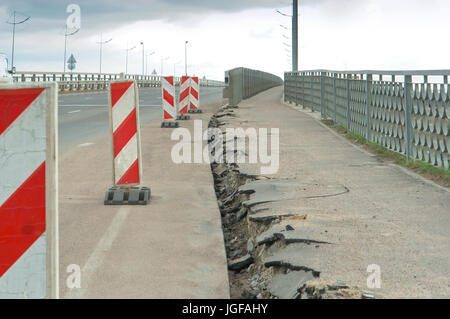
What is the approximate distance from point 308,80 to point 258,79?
22.3 metres

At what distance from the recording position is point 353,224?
6.22 m

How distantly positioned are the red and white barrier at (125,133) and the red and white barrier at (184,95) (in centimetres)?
1434

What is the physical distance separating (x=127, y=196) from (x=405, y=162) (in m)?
4.86

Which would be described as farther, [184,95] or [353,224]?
[184,95]

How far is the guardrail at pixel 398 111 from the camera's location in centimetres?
912

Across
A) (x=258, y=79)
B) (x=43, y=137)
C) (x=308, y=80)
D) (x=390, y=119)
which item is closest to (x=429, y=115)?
(x=390, y=119)

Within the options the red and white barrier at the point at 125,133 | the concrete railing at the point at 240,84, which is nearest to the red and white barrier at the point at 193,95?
→ the concrete railing at the point at 240,84

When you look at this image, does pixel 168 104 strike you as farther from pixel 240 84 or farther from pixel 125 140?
pixel 240 84

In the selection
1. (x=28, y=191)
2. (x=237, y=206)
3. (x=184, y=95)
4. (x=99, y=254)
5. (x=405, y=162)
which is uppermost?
(x=184, y=95)

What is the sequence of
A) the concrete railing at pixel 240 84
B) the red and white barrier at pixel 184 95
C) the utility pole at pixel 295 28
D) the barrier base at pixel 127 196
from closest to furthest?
the barrier base at pixel 127 196
the red and white barrier at pixel 184 95
the concrete railing at pixel 240 84
the utility pole at pixel 295 28

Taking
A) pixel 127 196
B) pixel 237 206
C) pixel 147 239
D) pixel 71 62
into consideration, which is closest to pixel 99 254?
pixel 147 239

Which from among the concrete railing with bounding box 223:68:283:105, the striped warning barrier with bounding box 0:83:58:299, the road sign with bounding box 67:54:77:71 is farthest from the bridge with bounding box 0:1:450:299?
the road sign with bounding box 67:54:77:71

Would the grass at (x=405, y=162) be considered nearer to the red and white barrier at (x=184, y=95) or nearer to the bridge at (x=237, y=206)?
the bridge at (x=237, y=206)

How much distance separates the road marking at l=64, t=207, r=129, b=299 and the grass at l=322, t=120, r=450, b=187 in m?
4.39
